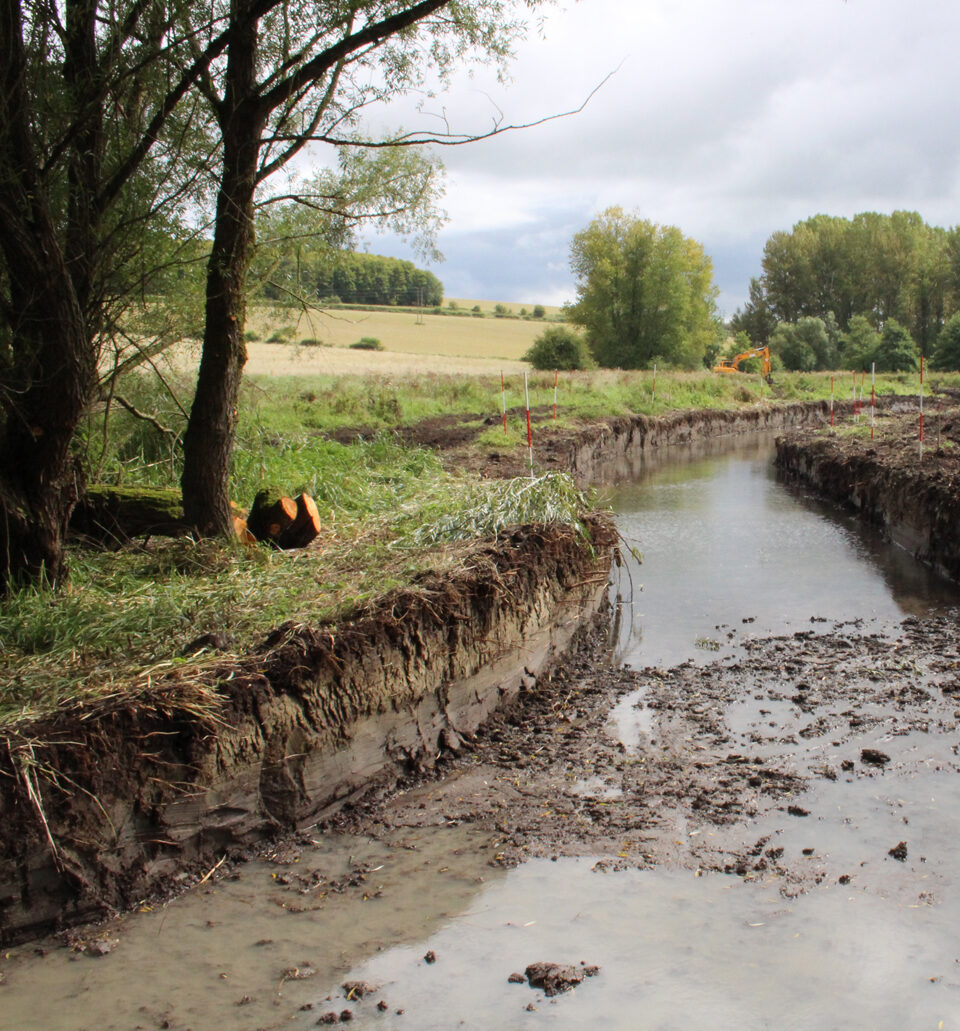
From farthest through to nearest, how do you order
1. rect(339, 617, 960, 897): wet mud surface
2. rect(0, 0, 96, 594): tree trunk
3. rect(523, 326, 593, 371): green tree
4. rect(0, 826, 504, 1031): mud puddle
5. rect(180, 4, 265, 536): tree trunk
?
rect(523, 326, 593, 371): green tree, rect(180, 4, 265, 536): tree trunk, rect(0, 0, 96, 594): tree trunk, rect(339, 617, 960, 897): wet mud surface, rect(0, 826, 504, 1031): mud puddle

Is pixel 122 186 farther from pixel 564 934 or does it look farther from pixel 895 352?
pixel 895 352

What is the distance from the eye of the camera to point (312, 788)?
5.32m

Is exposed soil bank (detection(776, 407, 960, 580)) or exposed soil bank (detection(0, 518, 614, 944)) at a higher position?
exposed soil bank (detection(776, 407, 960, 580))

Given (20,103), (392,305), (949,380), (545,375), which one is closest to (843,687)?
(20,103)

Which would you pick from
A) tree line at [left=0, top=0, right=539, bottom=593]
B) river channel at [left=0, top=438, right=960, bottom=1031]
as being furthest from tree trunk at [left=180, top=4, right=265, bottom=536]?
river channel at [left=0, top=438, right=960, bottom=1031]

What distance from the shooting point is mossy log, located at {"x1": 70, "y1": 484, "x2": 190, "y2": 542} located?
7621mm

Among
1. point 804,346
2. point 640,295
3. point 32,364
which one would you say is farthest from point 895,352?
point 32,364

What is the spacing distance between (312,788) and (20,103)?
14.8ft

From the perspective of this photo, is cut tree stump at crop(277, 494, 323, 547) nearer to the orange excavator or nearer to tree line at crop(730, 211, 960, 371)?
the orange excavator

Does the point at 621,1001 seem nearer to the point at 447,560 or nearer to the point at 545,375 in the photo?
the point at 447,560

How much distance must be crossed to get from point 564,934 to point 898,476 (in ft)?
38.2

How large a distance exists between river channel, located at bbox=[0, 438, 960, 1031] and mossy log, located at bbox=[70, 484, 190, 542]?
334cm

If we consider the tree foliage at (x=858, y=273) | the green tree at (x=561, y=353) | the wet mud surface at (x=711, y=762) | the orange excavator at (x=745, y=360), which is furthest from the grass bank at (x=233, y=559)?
the tree foliage at (x=858, y=273)

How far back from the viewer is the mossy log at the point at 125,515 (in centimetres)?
762
